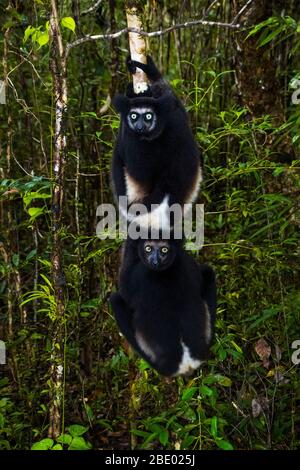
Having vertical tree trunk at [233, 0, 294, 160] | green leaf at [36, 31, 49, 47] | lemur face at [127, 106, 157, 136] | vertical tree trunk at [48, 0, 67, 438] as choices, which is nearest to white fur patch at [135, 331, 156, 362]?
vertical tree trunk at [48, 0, 67, 438]

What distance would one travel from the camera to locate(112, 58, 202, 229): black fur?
103 inches

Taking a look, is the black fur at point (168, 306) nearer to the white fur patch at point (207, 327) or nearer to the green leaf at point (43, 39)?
the white fur patch at point (207, 327)

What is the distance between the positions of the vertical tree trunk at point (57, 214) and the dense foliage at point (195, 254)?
1.7 inches

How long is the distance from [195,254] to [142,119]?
1198mm

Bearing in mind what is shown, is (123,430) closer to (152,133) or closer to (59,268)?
(59,268)

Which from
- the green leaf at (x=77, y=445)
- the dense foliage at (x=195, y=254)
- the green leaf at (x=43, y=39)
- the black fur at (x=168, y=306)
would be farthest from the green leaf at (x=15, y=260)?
the green leaf at (x=43, y=39)

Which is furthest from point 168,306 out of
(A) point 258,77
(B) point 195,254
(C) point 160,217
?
(A) point 258,77

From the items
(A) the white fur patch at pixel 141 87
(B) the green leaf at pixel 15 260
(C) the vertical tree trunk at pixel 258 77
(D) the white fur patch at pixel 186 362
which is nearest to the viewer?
(A) the white fur patch at pixel 141 87

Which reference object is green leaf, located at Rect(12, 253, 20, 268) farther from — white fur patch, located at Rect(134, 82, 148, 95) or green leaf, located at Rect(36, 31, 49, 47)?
white fur patch, located at Rect(134, 82, 148, 95)

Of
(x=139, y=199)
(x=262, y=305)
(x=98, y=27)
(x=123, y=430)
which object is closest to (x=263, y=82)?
(x=98, y=27)

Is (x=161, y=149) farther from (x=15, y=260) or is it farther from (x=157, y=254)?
(x=15, y=260)

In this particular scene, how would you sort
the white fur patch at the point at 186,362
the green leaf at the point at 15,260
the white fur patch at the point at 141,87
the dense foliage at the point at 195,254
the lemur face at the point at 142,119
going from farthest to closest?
the green leaf at the point at 15,260 → the dense foliage at the point at 195,254 → the white fur patch at the point at 186,362 → the white fur patch at the point at 141,87 → the lemur face at the point at 142,119

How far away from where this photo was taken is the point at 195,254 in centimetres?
Answer: 352

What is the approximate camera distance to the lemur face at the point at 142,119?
8.35ft
